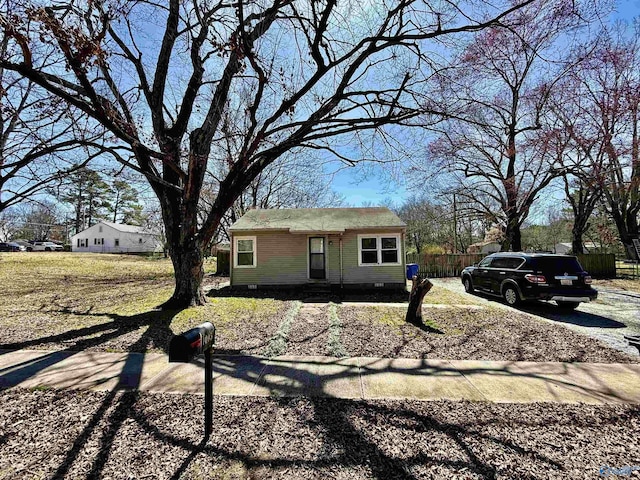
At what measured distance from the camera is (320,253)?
42.4 feet

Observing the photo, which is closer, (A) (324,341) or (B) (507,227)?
(A) (324,341)

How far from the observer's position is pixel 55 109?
258 inches

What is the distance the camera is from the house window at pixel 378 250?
1230 centimetres

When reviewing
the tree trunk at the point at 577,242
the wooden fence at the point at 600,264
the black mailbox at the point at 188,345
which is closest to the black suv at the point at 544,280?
the black mailbox at the point at 188,345

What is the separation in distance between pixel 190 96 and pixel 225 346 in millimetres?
A: 6221

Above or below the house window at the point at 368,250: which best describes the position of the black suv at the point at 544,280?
below

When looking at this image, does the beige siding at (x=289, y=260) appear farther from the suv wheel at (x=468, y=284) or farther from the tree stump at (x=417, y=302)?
the tree stump at (x=417, y=302)

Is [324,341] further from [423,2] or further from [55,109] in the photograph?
[55,109]

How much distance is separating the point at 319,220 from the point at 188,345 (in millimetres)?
11257

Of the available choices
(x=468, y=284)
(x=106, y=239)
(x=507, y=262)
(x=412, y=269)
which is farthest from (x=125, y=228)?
(x=507, y=262)

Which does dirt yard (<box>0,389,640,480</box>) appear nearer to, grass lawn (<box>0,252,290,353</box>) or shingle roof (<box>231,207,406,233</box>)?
grass lawn (<box>0,252,290,353</box>)

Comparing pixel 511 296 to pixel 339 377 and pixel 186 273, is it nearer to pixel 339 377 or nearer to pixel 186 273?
pixel 339 377

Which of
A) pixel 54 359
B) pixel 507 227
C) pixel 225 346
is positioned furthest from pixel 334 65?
pixel 507 227

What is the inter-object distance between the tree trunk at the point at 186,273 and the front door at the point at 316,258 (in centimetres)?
598
